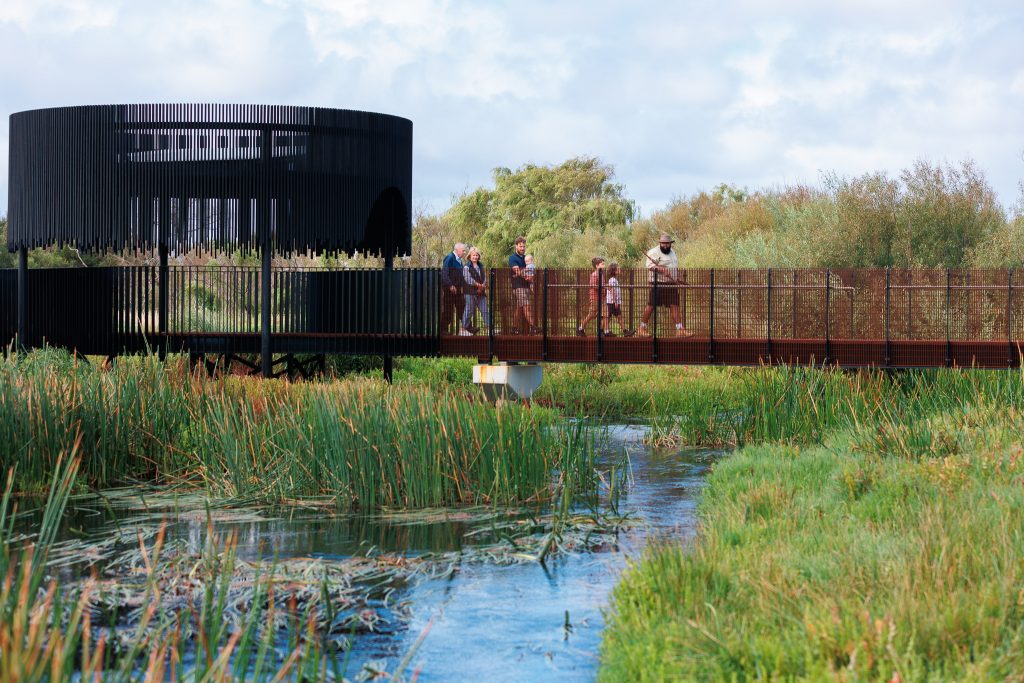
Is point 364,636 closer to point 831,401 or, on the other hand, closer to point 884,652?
point 884,652

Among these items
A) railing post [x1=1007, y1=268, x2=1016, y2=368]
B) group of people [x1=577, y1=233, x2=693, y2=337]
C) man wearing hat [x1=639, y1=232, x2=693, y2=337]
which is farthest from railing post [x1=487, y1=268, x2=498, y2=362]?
railing post [x1=1007, y1=268, x2=1016, y2=368]

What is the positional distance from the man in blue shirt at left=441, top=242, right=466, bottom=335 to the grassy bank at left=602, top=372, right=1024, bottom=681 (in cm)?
864

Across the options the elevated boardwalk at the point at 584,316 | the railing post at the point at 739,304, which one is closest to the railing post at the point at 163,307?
the elevated boardwalk at the point at 584,316

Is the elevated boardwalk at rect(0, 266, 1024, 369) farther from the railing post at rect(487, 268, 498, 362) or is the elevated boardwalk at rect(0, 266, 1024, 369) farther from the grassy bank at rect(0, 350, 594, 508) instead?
the grassy bank at rect(0, 350, 594, 508)

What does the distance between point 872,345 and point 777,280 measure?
5.35 ft

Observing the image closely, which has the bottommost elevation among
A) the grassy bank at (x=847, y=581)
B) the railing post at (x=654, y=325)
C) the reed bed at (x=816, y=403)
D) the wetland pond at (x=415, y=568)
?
the wetland pond at (x=415, y=568)

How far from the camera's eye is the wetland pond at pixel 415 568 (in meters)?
7.07

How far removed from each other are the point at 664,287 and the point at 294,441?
29.3 feet

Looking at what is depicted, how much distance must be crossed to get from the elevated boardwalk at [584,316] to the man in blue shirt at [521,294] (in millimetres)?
47

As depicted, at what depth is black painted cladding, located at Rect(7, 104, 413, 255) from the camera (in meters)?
18.2

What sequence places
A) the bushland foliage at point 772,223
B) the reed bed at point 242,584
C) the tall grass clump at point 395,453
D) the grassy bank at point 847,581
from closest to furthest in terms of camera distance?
the grassy bank at point 847,581
the reed bed at point 242,584
the tall grass clump at point 395,453
the bushland foliage at point 772,223

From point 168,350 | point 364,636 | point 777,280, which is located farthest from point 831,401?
point 168,350

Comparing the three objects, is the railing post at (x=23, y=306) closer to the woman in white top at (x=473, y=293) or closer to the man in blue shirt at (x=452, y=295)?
the man in blue shirt at (x=452, y=295)

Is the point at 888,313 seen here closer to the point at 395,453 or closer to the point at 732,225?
the point at 395,453
